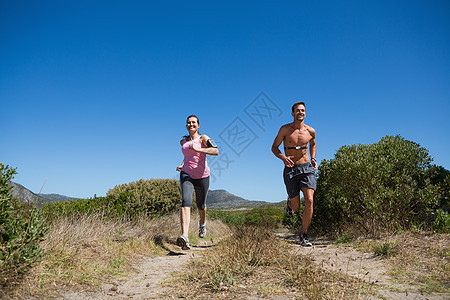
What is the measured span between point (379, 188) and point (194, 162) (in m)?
3.70

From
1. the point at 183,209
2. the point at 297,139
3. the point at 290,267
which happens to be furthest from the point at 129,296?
the point at 297,139

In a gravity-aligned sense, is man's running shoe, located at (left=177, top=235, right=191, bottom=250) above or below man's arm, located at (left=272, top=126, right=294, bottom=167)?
below

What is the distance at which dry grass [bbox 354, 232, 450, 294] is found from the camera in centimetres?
279

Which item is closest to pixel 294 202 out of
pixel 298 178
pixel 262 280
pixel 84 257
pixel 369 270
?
pixel 298 178

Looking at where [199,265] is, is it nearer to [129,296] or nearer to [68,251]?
[129,296]

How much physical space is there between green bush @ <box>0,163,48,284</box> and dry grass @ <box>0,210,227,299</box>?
6.2 inches

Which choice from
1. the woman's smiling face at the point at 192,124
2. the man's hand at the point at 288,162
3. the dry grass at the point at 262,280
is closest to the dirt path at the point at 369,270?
the dry grass at the point at 262,280

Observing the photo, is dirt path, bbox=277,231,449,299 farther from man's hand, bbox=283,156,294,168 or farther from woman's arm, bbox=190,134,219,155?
woman's arm, bbox=190,134,219,155

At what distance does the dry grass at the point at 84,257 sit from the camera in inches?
107

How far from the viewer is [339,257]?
4.32 metres

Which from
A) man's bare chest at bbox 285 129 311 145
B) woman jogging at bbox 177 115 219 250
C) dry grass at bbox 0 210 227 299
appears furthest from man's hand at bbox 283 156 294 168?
dry grass at bbox 0 210 227 299

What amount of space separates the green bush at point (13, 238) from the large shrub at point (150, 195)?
570 centimetres

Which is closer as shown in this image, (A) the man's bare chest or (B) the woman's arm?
(B) the woman's arm

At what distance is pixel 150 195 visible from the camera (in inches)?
376
